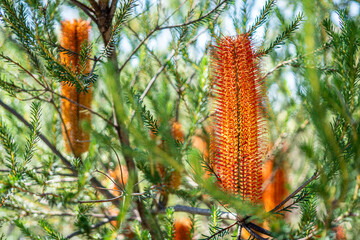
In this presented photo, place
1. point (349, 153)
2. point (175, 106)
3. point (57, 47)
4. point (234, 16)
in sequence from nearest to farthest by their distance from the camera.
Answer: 1. point (349, 153)
2. point (57, 47)
3. point (234, 16)
4. point (175, 106)

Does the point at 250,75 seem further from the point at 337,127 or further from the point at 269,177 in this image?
the point at 269,177

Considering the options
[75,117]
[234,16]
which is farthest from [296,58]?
[75,117]

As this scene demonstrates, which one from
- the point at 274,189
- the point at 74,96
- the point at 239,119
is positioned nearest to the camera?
the point at 239,119

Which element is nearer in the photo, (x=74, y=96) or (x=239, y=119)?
(x=239, y=119)

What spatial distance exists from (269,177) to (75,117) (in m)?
0.78

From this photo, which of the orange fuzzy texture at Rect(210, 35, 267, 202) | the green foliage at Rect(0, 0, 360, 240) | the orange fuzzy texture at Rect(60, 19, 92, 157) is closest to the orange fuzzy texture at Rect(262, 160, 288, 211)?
the green foliage at Rect(0, 0, 360, 240)

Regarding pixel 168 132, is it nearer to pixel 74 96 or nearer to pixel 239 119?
pixel 239 119

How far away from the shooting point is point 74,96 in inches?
40.8

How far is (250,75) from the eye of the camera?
0.65m

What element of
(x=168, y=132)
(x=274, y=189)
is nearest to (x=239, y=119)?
(x=168, y=132)

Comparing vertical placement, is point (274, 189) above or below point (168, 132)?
above

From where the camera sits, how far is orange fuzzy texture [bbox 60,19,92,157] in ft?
3.28

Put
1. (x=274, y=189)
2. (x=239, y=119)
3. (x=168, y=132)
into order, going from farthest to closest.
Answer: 1. (x=274, y=189)
2. (x=239, y=119)
3. (x=168, y=132)

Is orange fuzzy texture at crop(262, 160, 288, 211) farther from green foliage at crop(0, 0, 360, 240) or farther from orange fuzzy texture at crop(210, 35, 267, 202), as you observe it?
orange fuzzy texture at crop(210, 35, 267, 202)
